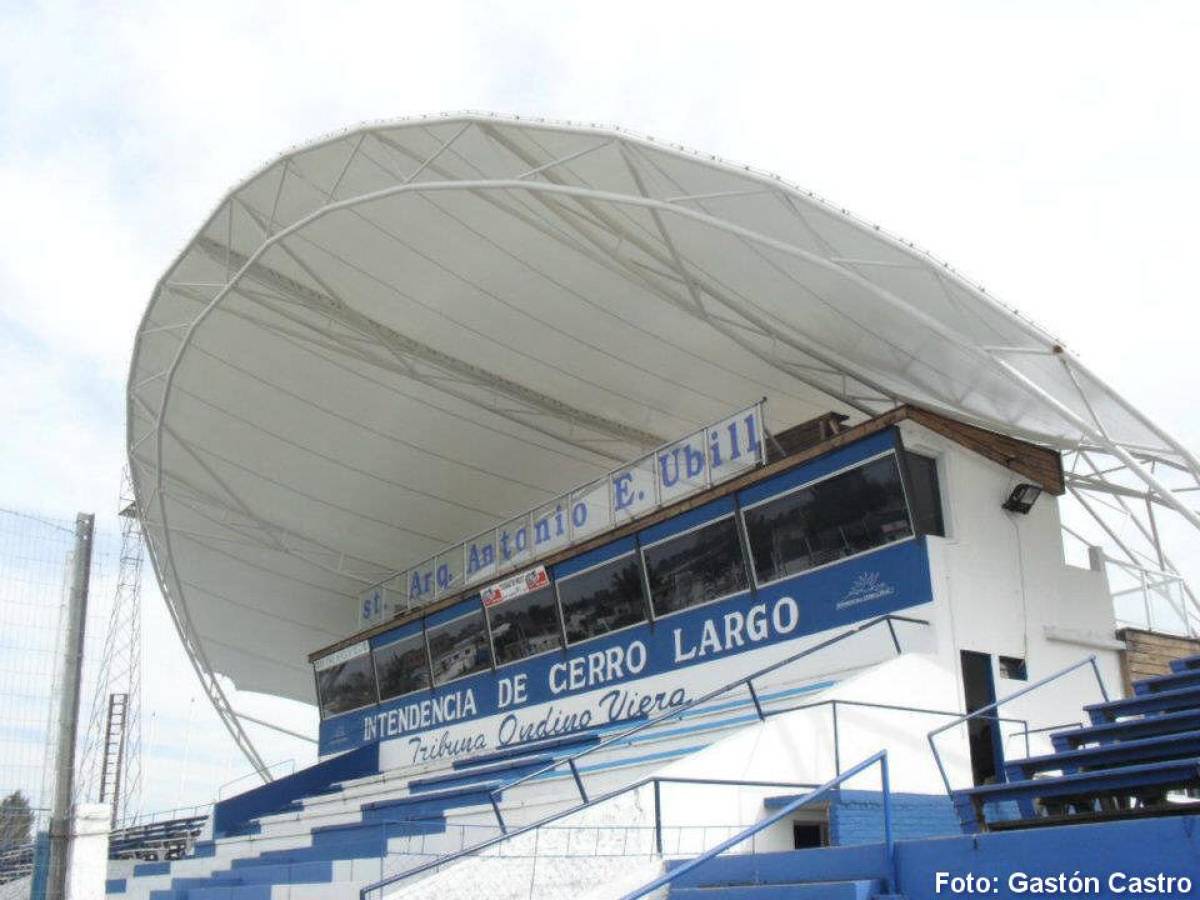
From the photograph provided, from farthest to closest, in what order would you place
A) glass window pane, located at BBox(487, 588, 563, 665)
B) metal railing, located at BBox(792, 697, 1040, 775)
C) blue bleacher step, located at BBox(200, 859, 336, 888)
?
glass window pane, located at BBox(487, 588, 563, 665) → blue bleacher step, located at BBox(200, 859, 336, 888) → metal railing, located at BBox(792, 697, 1040, 775)

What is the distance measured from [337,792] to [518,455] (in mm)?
7277

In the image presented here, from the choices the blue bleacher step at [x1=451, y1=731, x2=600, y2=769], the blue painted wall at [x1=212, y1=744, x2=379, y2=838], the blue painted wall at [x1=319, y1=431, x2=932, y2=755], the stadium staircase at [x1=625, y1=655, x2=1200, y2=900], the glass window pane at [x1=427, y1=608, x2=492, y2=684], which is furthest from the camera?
the blue painted wall at [x1=212, y1=744, x2=379, y2=838]

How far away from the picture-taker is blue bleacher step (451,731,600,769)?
16.6 metres

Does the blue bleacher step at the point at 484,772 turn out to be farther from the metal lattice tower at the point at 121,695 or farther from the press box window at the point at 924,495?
the metal lattice tower at the point at 121,695

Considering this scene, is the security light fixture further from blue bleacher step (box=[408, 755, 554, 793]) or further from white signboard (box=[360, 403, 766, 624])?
blue bleacher step (box=[408, 755, 554, 793])

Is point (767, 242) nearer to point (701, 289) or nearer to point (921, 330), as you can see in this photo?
point (921, 330)

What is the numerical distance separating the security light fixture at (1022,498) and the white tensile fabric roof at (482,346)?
0.76 metres

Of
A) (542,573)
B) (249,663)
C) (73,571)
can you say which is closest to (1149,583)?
(542,573)

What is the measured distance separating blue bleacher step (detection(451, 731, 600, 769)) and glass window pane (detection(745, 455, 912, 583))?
3505mm

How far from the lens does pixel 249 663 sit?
30.4m

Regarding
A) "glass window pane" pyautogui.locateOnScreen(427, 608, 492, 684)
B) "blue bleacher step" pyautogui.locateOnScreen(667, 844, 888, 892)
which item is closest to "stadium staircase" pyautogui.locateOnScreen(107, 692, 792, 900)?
"glass window pane" pyautogui.locateOnScreen(427, 608, 492, 684)

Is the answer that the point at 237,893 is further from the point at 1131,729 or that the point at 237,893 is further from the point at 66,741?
the point at 1131,729

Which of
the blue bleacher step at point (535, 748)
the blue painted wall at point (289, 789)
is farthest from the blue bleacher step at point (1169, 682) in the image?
the blue painted wall at point (289, 789)

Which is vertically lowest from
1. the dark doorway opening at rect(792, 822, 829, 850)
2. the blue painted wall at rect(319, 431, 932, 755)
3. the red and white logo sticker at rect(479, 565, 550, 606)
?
the dark doorway opening at rect(792, 822, 829, 850)
